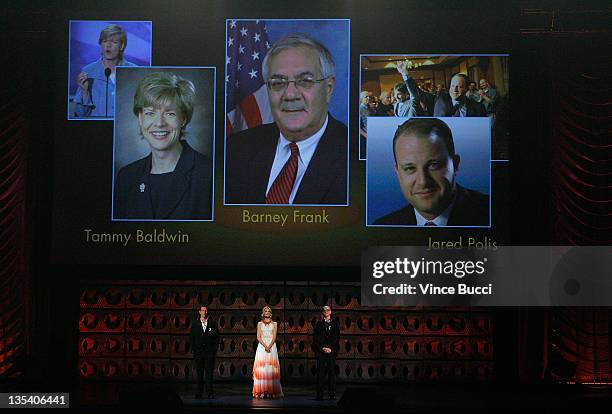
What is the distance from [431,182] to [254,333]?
163 inches

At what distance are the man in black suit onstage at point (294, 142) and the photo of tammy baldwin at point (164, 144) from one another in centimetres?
48

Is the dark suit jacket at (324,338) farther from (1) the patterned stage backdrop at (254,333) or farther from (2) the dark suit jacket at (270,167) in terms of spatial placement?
(1) the patterned stage backdrop at (254,333)

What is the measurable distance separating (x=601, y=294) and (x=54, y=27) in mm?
9802

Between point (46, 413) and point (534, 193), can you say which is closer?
point (46, 413)

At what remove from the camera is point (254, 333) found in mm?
18531

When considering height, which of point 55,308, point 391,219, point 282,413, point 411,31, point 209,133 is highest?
point 411,31

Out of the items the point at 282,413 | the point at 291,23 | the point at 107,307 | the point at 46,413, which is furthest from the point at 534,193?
the point at 46,413

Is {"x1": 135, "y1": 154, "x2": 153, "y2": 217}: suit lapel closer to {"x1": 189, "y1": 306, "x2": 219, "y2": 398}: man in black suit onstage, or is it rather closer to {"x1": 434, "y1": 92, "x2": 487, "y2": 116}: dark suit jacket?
{"x1": 189, "y1": 306, "x2": 219, "y2": 398}: man in black suit onstage

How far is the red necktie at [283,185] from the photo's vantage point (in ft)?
56.1

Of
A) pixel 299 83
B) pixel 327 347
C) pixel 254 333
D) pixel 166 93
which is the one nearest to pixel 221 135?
pixel 166 93

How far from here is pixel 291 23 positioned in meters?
17.3

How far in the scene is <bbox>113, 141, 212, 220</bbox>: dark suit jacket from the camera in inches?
674

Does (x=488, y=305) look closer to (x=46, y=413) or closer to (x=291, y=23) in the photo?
(x=291, y=23)

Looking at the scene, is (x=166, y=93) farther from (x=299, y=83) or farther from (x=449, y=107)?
(x=449, y=107)
